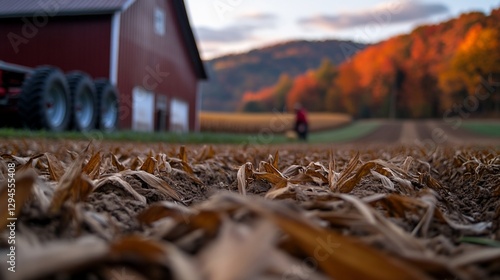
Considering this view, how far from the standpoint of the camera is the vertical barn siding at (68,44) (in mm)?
14649

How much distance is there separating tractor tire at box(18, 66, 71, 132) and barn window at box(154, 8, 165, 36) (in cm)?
994

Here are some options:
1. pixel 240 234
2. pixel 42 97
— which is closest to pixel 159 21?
pixel 42 97

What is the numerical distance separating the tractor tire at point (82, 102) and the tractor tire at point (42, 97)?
504 millimetres

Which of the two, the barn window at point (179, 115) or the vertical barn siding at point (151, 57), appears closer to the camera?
the vertical barn siding at point (151, 57)

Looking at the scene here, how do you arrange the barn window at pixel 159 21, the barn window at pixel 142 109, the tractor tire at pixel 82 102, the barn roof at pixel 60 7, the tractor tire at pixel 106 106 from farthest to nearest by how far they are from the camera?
the barn window at pixel 159 21 → the barn window at pixel 142 109 → the barn roof at pixel 60 7 → the tractor tire at pixel 106 106 → the tractor tire at pixel 82 102

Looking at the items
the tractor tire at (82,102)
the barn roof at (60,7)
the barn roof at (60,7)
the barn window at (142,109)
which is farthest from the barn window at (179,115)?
the tractor tire at (82,102)

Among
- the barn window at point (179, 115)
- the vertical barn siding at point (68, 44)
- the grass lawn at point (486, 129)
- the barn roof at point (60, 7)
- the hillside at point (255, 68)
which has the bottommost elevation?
the grass lawn at point (486, 129)

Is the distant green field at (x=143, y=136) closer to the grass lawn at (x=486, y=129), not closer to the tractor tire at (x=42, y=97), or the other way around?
the tractor tire at (x=42, y=97)

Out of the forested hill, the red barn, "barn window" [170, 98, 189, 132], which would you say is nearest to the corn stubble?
the red barn

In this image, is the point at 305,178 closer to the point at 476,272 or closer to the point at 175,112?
the point at 476,272

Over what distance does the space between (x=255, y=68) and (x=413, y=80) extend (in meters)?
44.9

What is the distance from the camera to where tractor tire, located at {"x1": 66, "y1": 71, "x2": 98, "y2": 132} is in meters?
10.3

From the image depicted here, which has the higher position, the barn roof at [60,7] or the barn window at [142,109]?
the barn roof at [60,7]

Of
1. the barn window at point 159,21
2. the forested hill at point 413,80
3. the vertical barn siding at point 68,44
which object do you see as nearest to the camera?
the vertical barn siding at point 68,44
